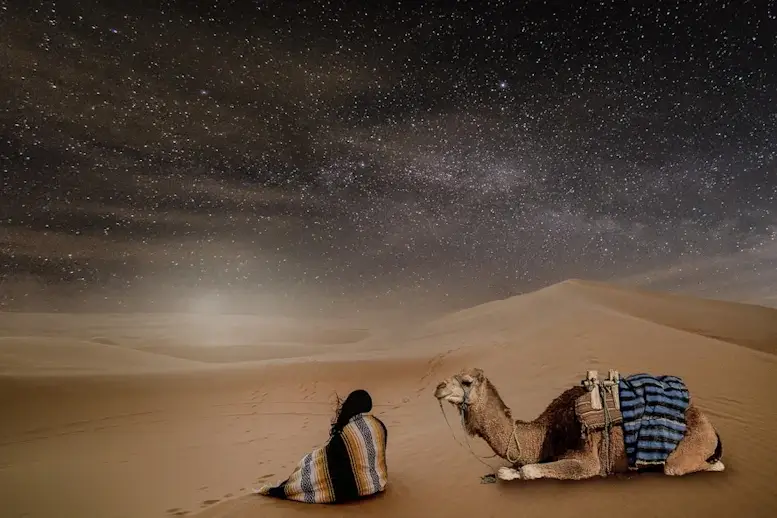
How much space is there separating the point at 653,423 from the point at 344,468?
312 centimetres

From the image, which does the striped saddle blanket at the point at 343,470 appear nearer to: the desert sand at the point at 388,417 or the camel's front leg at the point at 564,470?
the desert sand at the point at 388,417

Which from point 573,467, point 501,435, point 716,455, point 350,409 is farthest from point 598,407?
point 350,409

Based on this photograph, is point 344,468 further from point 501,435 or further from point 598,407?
point 598,407

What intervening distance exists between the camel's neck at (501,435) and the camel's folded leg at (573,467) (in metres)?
0.26

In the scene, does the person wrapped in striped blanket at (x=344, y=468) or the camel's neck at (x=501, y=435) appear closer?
the camel's neck at (x=501, y=435)

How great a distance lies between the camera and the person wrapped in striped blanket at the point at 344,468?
16.9 feet

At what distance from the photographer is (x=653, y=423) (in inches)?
182

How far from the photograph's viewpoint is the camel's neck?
16.4 ft

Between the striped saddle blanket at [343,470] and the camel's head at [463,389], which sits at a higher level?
the camel's head at [463,389]

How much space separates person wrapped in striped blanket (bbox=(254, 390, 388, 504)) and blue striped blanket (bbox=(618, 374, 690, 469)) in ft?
8.25

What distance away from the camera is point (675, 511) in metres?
4.28

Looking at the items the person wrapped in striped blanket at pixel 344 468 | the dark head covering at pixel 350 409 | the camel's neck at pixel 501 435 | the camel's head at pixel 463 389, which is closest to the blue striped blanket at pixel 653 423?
the camel's neck at pixel 501 435

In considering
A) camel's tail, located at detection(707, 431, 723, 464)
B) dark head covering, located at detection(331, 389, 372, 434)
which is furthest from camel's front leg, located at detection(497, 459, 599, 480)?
dark head covering, located at detection(331, 389, 372, 434)

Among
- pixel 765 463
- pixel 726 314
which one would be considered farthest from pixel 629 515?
pixel 726 314
